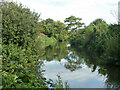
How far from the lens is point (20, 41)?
27.5 feet

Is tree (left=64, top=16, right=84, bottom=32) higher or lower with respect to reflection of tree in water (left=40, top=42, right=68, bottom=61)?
higher

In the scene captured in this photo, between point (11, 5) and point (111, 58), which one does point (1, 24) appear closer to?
point (11, 5)

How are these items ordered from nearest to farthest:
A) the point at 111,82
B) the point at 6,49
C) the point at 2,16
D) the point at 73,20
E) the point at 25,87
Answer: the point at 25,87
the point at 111,82
the point at 6,49
the point at 2,16
the point at 73,20

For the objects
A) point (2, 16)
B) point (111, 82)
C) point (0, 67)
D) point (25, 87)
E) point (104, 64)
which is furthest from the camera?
point (104, 64)

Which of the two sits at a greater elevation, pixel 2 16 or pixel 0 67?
pixel 2 16

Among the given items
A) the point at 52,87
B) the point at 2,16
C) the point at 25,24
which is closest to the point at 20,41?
the point at 25,24

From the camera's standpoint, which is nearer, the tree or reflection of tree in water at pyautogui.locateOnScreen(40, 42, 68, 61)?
reflection of tree in water at pyautogui.locateOnScreen(40, 42, 68, 61)

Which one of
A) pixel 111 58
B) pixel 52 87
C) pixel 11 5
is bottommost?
pixel 52 87

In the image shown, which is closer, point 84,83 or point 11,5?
point 84,83

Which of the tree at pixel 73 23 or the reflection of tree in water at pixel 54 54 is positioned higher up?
the tree at pixel 73 23

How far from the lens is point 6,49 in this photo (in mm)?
7117

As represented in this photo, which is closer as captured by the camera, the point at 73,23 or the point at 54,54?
the point at 54,54

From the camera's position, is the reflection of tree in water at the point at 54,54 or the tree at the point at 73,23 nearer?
the reflection of tree in water at the point at 54,54

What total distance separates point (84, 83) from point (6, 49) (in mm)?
4433
